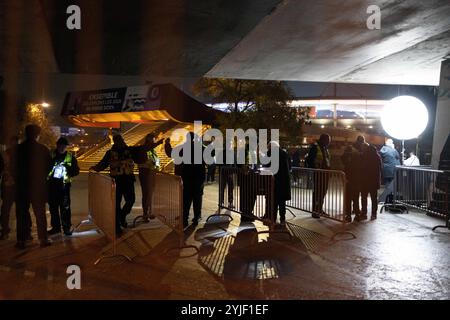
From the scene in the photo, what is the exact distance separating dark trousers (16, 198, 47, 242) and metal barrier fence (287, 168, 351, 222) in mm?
5153

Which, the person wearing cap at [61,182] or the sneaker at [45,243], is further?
the person wearing cap at [61,182]

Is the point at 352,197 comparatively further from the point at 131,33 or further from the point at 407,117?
the point at 131,33

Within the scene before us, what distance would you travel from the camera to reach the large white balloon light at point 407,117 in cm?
1062

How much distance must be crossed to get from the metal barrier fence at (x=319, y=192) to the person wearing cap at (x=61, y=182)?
4.75 meters

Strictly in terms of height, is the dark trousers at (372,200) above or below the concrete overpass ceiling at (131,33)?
below

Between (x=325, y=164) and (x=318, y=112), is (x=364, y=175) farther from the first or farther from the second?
(x=318, y=112)

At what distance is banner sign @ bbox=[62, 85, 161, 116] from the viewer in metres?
23.1

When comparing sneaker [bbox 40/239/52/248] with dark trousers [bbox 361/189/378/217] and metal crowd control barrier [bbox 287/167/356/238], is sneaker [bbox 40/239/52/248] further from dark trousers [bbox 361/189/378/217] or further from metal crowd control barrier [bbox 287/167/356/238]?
dark trousers [bbox 361/189/378/217]

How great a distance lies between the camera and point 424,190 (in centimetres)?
955

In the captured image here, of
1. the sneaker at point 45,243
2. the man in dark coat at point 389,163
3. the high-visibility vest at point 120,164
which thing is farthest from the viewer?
the man in dark coat at point 389,163

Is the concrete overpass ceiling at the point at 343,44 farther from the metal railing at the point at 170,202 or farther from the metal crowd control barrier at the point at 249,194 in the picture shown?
the metal railing at the point at 170,202

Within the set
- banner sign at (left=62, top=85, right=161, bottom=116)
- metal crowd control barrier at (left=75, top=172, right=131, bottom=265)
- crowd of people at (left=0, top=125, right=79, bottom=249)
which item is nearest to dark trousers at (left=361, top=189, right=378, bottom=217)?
metal crowd control barrier at (left=75, top=172, right=131, bottom=265)

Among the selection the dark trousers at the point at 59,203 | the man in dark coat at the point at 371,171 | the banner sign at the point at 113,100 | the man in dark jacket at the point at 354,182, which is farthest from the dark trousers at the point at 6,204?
the banner sign at the point at 113,100

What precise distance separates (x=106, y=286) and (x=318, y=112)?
31.9m
